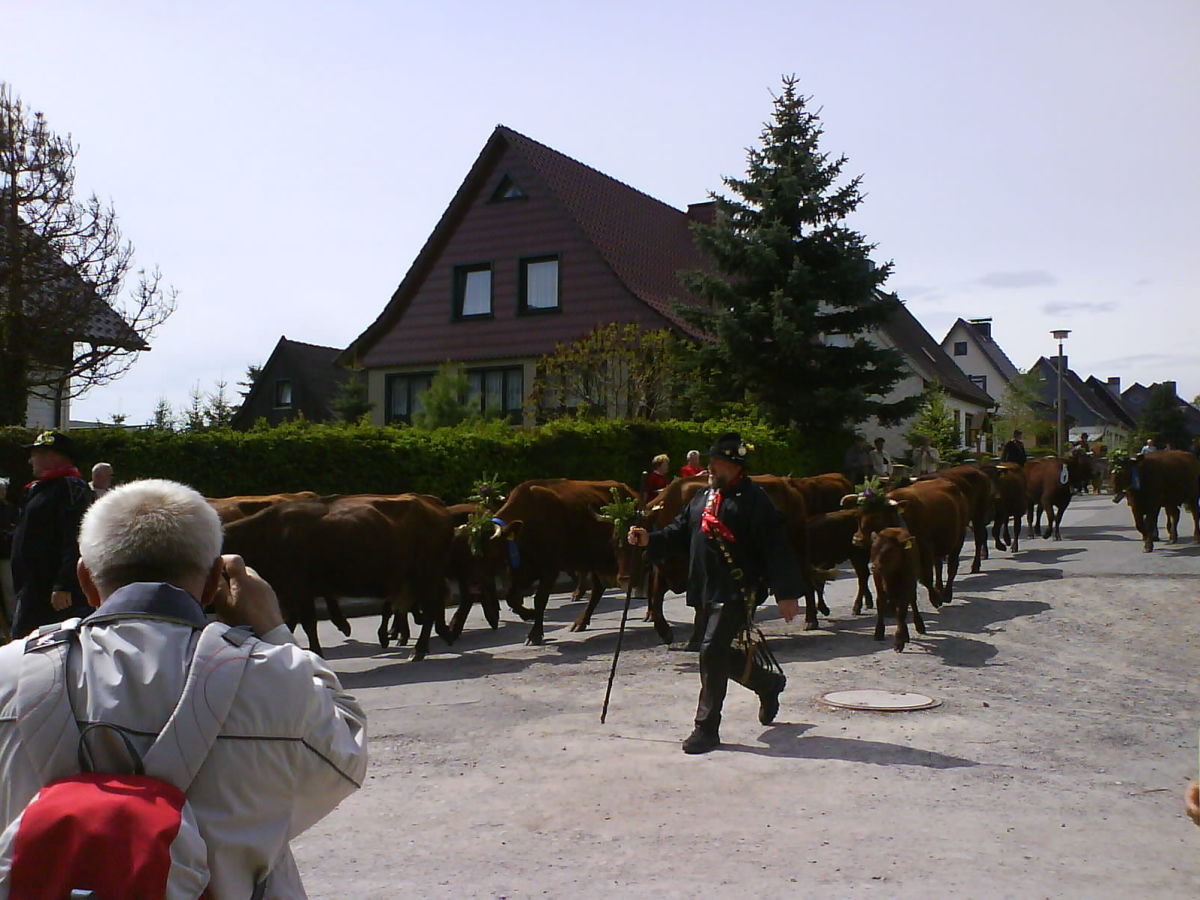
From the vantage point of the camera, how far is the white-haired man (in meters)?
2.26

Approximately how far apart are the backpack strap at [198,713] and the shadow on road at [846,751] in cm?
542

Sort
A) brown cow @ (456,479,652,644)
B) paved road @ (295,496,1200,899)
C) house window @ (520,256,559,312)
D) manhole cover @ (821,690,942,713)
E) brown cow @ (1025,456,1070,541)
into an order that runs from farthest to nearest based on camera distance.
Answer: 1. house window @ (520,256,559,312)
2. brown cow @ (1025,456,1070,541)
3. brown cow @ (456,479,652,644)
4. manhole cover @ (821,690,942,713)
5. paved road @ (295,496,1200,899)

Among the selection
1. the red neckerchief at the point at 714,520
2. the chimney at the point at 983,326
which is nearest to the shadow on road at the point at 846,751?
the red neckerchief at the point at 714,520

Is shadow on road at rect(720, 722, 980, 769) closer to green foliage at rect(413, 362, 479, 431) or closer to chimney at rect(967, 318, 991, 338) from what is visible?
green foliage at rect(413, 362, 479, 431)

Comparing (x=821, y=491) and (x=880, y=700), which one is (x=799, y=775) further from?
(x=821, y=491)

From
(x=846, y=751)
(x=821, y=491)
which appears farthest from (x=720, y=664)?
(x=821, y=491)

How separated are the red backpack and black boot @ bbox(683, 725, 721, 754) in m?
5.36

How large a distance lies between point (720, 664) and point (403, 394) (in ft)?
88.3

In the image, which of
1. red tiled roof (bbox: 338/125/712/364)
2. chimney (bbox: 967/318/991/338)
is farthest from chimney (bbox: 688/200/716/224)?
chimney (bbox: 967/318/991/338)

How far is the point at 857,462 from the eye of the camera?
953 inches

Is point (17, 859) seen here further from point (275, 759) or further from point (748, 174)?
point (748, 174)

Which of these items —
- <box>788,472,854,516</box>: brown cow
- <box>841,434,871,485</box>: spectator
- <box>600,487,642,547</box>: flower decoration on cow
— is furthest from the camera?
<box>841,434,871,485</box>: spectator

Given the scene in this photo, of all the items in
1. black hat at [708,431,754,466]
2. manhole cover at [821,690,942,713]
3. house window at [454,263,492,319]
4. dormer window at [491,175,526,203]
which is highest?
dormer window at [491,175,526,203]

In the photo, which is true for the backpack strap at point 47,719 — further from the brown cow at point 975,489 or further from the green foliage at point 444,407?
the green foliage at point 444,407
